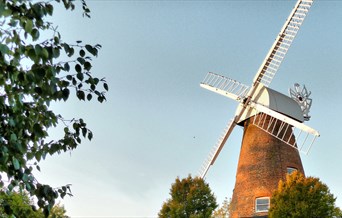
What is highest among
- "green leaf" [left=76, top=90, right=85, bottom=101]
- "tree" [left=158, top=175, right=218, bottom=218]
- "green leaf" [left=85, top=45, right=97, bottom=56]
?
"tree" [left=158, top=175, right=218, bottom=218]

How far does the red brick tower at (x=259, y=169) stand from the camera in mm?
22625

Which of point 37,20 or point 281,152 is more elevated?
point 281,152

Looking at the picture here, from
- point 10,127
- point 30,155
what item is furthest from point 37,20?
point 30,155

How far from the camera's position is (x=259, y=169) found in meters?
23.3

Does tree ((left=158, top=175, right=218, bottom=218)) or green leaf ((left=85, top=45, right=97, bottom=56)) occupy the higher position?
tree ((left=158, top=175, right=218, bottom=218))

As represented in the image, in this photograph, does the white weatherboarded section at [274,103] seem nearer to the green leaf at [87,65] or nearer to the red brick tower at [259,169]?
the red brick tower at [259,169]

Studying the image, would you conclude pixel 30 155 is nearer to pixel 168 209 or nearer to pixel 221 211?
pixel 168 209

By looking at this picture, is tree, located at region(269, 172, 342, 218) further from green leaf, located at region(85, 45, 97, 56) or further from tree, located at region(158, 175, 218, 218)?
green leaf, located at region(85, 45, 97, 56)

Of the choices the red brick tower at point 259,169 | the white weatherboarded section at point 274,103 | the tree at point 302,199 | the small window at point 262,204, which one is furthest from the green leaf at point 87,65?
the white weatherboarded section at point 274,103

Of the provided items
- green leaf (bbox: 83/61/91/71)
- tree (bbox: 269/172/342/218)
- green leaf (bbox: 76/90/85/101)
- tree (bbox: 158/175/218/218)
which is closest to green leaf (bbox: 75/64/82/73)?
green leaf (bbox: 83/61/91/71)

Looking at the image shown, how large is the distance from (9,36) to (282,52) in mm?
26378

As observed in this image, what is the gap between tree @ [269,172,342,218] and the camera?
20.0 m

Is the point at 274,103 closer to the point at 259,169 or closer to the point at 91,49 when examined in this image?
the point at 259,169

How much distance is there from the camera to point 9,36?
367 cm
